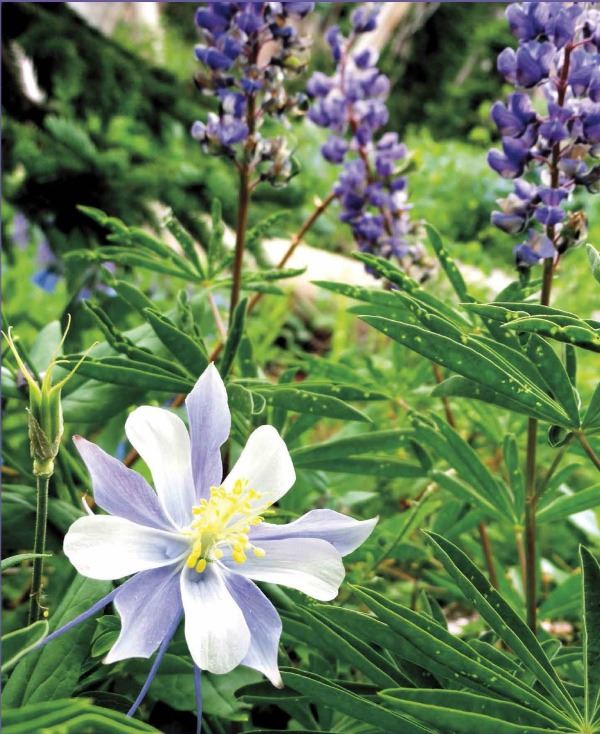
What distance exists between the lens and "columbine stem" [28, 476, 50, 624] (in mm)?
454

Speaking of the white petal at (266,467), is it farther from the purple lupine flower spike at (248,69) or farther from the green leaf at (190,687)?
the purple lupine flower spike at (248,69)

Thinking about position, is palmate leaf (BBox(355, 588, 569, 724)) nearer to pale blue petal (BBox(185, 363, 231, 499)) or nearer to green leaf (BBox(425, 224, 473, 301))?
pale blue petal (BBox(185, 363, 231, 499))

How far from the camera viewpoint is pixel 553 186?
2.35 feet

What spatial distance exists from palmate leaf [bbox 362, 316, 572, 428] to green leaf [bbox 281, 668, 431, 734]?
199 millimetres

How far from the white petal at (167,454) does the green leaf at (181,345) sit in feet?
0.66

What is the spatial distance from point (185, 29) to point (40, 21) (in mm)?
7666

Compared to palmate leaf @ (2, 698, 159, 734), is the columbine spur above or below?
above

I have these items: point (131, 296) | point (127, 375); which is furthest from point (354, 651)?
point (131, 296)

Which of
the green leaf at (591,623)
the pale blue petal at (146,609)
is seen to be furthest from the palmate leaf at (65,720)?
the green leaf at (591,623)

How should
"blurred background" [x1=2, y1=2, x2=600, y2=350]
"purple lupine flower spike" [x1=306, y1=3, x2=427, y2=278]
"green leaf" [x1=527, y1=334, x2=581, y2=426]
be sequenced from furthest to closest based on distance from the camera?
"blurred background" [x1=2, y1=2, x2=600, y2=350] < "purple lupine flower spike" [x1=306, y1=3, x2=427, y2=278] < "green leaf" [x1=527, y1=334, x2=581, y2=426]

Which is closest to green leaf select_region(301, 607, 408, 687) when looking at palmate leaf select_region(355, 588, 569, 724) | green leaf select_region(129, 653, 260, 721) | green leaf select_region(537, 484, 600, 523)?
palmate leaf select_region(355, 588, 569, 724)

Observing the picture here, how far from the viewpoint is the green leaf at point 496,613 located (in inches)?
19.1

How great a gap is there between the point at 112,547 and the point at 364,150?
0.77 m

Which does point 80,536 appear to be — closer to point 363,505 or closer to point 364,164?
point 364,164
